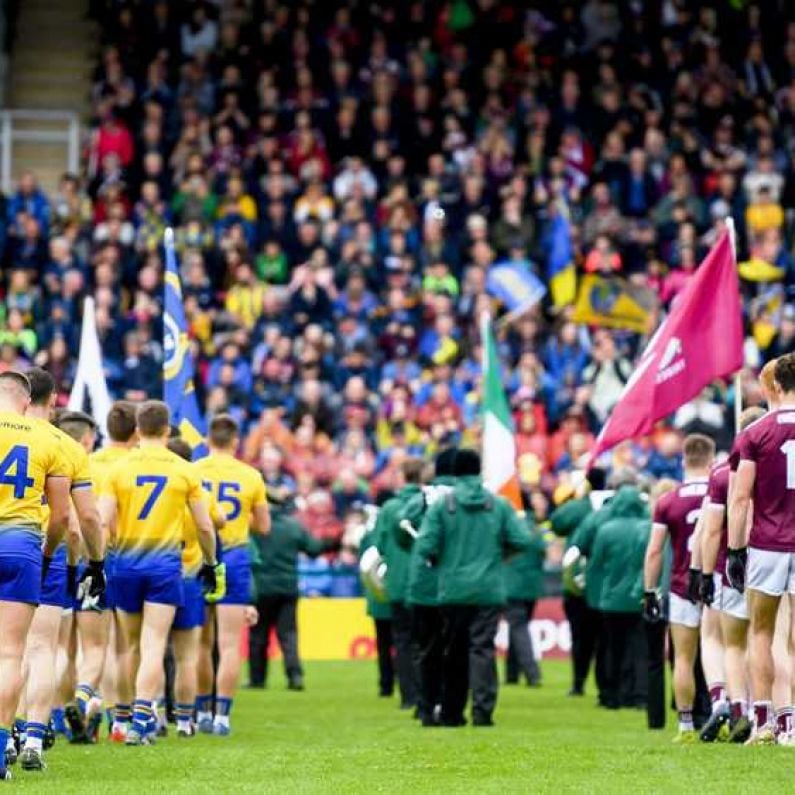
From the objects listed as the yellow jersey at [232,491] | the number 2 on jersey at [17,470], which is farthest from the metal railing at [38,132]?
the number 2 on jersey at [17,470]

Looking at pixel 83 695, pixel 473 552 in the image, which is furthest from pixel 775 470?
pixel 83 695

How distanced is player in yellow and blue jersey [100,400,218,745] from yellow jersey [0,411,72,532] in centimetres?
283

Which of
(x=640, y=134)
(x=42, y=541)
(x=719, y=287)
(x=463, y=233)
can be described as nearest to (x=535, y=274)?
Answer: (x=463, y=233)

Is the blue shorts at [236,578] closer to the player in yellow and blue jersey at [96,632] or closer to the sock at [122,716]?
the player in yellow and blue jersey at [96,632]

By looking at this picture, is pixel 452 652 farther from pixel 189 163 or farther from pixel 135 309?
pixel 189 163

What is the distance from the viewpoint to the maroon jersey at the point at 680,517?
60.4 ft

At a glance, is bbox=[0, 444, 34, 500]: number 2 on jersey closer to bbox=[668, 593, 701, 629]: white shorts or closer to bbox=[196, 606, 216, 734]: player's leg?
bbox=[196, 606, 216, 734]: player's leg

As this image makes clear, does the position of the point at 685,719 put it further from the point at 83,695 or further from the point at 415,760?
the point at 83,695

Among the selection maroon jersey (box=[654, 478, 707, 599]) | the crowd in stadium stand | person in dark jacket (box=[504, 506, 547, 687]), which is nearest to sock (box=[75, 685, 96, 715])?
maroon jersey (box=[654, 478, 707, 599])

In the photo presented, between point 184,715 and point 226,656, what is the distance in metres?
0.71

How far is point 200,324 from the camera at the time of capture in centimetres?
3356

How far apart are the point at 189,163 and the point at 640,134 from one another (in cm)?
693

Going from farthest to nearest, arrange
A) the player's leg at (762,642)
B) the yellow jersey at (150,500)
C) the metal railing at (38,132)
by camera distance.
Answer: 1. the metal railing at (38,132)
2. the yellow jersey at (150,500)
3. the player's leg at (762,642)

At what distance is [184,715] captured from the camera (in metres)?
18.7
